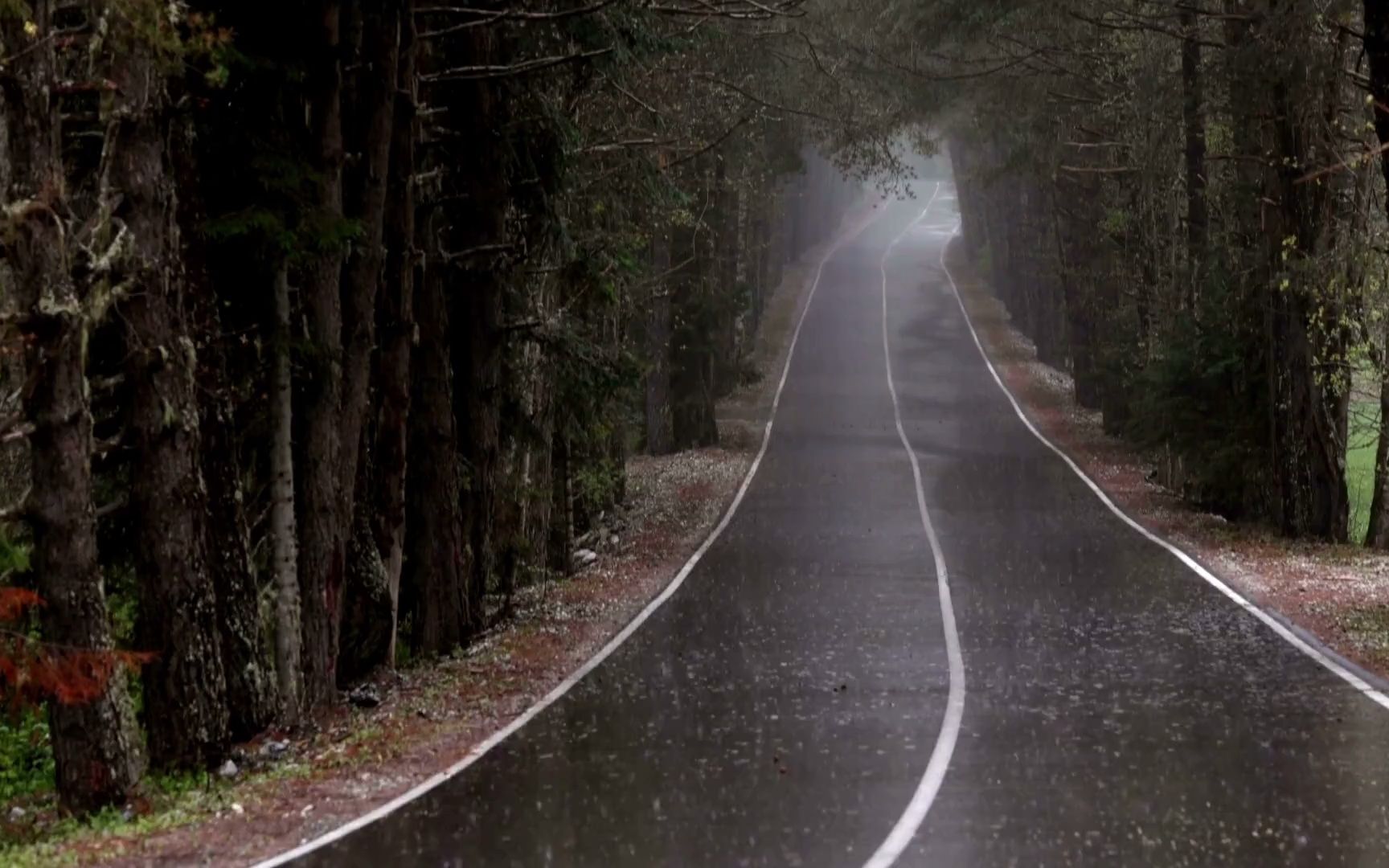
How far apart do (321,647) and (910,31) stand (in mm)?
21437

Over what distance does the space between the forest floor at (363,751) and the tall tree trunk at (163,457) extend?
563 millimetres

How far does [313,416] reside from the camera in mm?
16094

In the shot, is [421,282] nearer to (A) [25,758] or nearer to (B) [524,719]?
(A) [25,758]

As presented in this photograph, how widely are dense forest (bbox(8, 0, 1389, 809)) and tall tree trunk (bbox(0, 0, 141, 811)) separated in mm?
25

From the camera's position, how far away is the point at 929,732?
1331 centimetres

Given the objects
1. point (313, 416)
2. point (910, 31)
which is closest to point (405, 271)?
point (313, 416)

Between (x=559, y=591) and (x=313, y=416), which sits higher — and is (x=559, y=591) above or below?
below

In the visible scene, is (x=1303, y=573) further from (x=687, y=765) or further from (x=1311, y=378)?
(x=687, y=765)

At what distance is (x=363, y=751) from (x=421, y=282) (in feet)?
24.6

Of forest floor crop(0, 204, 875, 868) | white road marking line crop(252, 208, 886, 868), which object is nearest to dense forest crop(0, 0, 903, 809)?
forest floor crop(0, 204, 875, 868)

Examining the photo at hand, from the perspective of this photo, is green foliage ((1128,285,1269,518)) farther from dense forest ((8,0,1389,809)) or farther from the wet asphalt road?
the wet asphalt road

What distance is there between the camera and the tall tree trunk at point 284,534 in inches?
604

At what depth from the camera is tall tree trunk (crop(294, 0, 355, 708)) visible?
15.5 meters

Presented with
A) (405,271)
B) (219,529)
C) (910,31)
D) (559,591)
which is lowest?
(559,591)
